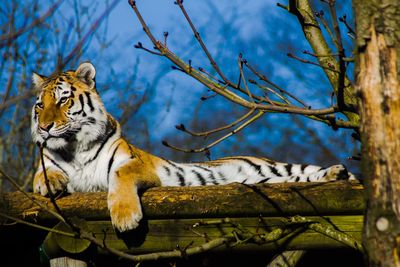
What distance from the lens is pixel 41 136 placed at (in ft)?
15.1

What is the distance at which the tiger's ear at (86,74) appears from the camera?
5.04 metres

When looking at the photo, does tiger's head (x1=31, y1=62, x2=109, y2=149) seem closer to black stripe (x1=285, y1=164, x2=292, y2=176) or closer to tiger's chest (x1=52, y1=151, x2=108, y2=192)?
tiger's chest (x1=52, y1=151, x2=108, y2=192)

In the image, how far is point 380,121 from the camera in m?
2.22

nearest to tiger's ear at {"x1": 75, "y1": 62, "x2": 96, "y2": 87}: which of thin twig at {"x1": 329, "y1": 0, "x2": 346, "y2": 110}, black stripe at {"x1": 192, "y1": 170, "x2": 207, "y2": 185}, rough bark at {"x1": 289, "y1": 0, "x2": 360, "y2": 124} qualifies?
black stripe at {"x1": 192, "y1": 170, "x2": 207, "y2": 185}

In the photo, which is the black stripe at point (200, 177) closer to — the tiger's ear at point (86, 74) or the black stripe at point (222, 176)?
the black stripe at point (222, 176)

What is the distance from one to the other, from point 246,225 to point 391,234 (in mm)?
1374

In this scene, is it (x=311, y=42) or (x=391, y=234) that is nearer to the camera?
(x=391, y=234)

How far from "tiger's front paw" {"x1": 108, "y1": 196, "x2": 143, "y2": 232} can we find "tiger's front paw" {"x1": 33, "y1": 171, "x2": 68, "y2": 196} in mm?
640

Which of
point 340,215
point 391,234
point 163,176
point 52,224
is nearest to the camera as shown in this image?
point 391,234

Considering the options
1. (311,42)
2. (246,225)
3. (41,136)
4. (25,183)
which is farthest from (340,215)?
(25,183)

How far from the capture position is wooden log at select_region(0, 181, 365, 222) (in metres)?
3.41

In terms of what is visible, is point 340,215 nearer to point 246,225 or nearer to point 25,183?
point 246,225

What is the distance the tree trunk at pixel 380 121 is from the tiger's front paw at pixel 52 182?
2233 mm

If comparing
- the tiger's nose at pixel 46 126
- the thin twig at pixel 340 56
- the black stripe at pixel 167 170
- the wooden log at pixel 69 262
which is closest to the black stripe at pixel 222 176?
the black stripe at pixel 167 170
